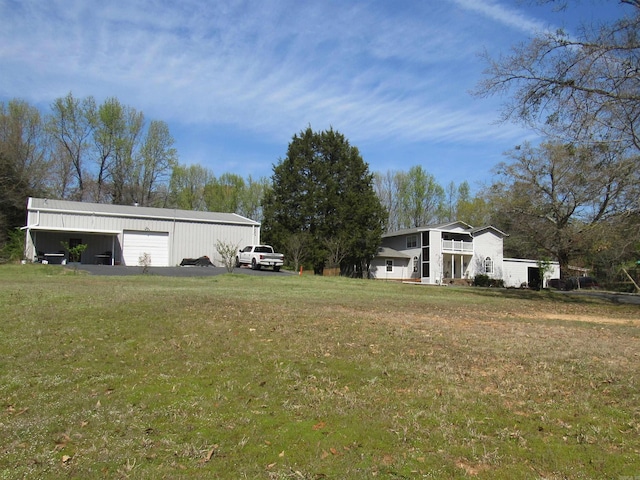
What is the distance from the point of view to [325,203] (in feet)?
135

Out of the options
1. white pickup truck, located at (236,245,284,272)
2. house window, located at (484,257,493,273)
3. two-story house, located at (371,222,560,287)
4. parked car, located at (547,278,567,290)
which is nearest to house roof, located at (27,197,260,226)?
white pickup truck, located at (236,245,284,272)

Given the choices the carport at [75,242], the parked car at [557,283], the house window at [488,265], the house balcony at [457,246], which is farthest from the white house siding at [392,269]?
the carport at [75,242]

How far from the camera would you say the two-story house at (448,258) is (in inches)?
1768

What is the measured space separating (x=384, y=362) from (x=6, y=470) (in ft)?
13.7

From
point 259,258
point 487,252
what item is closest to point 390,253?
point 487,252

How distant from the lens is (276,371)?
18.7ft

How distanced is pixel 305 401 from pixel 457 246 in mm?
43135

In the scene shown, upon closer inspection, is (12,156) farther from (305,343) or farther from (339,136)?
(305,343)

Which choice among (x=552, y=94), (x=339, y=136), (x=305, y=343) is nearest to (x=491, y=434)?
(x=305, y=343)

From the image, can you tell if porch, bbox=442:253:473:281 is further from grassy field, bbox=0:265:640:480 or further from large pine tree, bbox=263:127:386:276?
grassy field, bbox=0:265:640:480

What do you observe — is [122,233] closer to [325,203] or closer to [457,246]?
[325,203]

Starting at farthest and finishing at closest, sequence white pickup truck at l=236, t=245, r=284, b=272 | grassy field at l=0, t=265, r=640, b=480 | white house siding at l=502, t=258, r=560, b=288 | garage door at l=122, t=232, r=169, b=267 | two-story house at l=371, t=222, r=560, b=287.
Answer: white house siding at l=502, t=258, r=560, b=288 → two-story house at l=371, t=222, r=560, b=287 → garage door at l=122, t=232, r=169, b=267 → white pickup truck at l=236, t=245, r=284, b=272 → grassy field at l=0, t=265, r=640, b=480

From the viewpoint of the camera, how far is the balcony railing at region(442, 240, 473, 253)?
45.1 m

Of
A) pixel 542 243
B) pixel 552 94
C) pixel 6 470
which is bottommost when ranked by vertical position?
pixel 6 470
